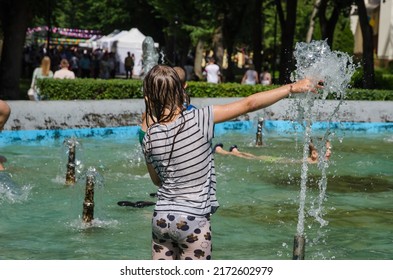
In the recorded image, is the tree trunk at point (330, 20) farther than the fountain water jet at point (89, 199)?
Yes

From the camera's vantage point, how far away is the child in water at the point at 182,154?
505 centimetres

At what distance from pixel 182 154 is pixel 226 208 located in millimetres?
5870

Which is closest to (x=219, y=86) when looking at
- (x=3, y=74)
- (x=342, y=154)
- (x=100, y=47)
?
(x=3, y=74)

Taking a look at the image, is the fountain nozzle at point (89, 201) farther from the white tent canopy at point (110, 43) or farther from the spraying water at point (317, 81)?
the white tent canopy at point (110, 43)

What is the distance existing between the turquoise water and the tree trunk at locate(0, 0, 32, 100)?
27.8 ft

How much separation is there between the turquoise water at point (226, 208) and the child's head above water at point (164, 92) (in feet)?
11.1

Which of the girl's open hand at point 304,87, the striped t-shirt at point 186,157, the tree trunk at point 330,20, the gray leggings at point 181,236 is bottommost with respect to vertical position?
the gray leggings at point 181,236

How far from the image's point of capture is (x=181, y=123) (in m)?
5.05

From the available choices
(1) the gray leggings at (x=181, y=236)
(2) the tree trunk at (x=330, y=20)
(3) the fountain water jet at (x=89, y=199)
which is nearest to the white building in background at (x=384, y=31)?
(2) the tree trunk at (x=330, y=20)

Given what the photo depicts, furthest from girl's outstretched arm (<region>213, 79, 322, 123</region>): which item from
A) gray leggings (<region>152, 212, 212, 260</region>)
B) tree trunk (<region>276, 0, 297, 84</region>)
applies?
tree trunk (<region>276, 0, 297, 84</region>)

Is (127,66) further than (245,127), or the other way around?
(127,66)

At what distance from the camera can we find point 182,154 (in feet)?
16.7
